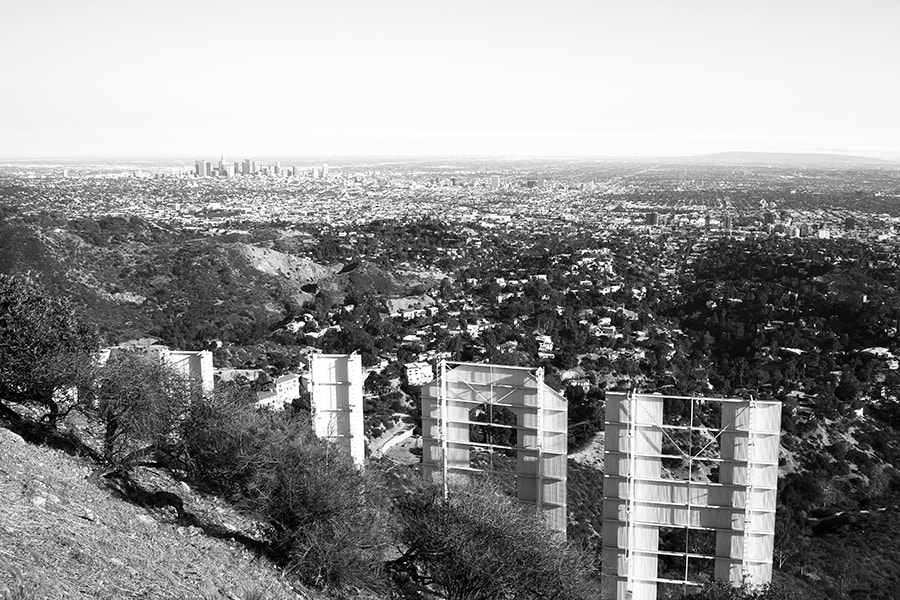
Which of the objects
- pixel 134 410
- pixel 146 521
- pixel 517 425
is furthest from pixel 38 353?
pixel 517 425

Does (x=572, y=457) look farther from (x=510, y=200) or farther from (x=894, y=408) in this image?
(x=510, y=200)

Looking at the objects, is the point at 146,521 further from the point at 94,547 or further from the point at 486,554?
the point at 486,554

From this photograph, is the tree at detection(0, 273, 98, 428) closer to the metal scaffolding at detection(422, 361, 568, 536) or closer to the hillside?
the hillside

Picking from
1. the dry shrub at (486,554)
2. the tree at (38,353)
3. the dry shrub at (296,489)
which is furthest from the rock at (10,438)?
the dry shrub at (486,554)

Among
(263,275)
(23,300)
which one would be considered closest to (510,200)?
(263,275)

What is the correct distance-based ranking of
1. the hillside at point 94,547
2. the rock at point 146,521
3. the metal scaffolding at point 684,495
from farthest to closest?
the metal scaffolding at point 684,495 → the rock at point 146,521 → the hillside at point 94,547

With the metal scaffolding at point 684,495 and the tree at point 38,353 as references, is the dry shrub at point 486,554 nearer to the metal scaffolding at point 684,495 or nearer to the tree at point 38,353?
the metal scaffolding at point 684,495

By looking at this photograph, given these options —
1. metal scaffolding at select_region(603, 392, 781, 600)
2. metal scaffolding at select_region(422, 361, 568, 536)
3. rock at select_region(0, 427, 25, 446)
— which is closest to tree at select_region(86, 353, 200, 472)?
rock at select_region(0, 427, 25, 446)
